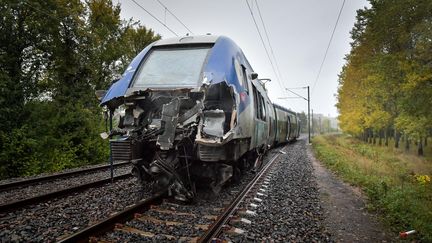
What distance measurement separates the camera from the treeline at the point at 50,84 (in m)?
12.7

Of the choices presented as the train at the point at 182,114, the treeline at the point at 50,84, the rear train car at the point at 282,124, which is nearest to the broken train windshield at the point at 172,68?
the train at the point at 182,114

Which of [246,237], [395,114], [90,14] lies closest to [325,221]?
[246,237]

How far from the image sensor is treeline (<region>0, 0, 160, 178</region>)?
1267 centimetres

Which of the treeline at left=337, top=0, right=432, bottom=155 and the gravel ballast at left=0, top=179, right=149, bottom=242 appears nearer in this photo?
the gravel ballast at left=0, top=179, right=149, bottom=242

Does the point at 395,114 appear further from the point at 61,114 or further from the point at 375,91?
the point at 61,114

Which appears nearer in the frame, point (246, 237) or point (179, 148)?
point (246, 237)

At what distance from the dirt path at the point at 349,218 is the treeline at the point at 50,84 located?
1130cm

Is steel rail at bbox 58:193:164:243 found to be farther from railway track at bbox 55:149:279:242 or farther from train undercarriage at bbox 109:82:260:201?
train undercarriage at bbox 109:82:260:201

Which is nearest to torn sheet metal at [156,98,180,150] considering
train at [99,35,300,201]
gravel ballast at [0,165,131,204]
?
train at [99,35,300,201]

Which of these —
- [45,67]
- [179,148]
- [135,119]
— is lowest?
[179,148]

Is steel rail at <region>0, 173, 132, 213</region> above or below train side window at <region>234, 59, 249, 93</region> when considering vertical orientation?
below

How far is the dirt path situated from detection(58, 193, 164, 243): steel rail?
3.08 metres

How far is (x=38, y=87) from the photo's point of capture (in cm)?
1510

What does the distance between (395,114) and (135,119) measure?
23500 mm
